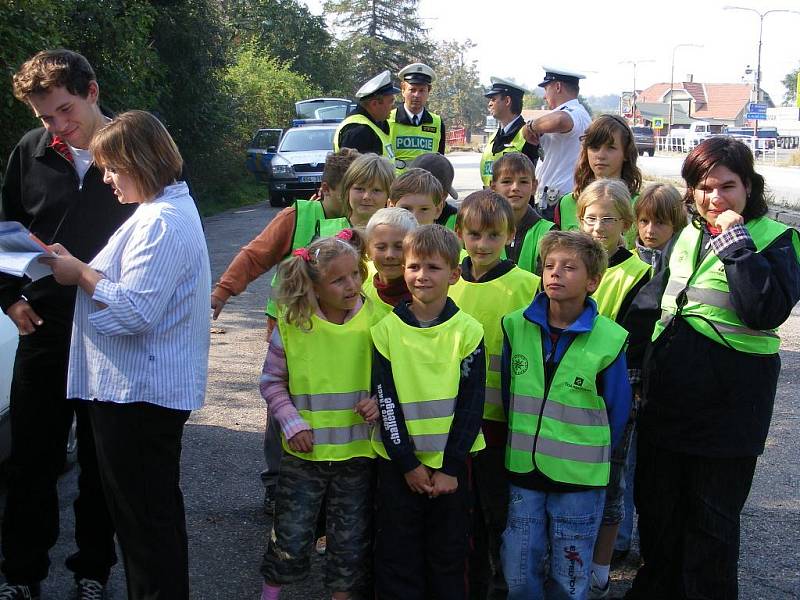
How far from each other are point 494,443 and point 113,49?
43.8 ft

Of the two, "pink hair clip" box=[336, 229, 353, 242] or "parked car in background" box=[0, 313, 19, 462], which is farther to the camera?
→ "parked car in background" box=[0, 313, 19, 462]

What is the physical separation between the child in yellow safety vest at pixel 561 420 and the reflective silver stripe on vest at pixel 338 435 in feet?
1.98

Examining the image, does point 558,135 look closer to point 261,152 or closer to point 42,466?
point 42,466

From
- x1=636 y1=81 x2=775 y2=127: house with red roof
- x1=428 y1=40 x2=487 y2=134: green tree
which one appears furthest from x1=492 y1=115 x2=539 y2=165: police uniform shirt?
x1=636 y1=81 x2=775 y2=127: house with red roof

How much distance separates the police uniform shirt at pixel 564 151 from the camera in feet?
19.3

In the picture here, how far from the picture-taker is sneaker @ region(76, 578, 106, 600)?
3.65 metres

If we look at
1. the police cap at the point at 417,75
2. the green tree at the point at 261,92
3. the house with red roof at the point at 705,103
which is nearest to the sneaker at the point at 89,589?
the police cap at the point at 417,75

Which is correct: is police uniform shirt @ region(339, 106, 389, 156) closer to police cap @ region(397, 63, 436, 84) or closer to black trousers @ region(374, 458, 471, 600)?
police cap @ region(397, 63, 436, 84)

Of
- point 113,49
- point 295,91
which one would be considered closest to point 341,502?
point 113,49

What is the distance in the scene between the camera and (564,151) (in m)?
5.96

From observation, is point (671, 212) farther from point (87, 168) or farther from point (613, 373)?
point (87, 168)

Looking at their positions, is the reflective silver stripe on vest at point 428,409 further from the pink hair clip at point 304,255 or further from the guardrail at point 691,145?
the guardrail at point 691,145

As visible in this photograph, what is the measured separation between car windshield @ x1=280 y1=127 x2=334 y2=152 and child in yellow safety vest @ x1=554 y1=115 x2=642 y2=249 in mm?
17754

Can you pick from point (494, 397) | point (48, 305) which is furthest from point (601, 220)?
point (48, 305)
